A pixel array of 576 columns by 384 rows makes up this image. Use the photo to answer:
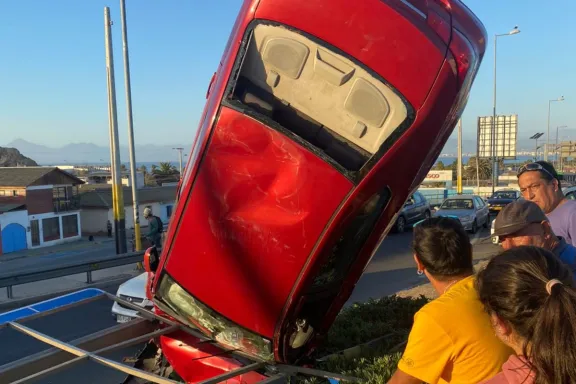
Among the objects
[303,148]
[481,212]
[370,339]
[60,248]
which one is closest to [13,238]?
[60,248]

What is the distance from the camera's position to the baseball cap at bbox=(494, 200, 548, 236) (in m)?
2.78

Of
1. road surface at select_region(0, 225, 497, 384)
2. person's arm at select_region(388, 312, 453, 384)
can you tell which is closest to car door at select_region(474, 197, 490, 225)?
road surface at select_region(0, 225, 497, 384)

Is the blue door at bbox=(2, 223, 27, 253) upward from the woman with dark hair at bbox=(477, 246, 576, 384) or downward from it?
downward

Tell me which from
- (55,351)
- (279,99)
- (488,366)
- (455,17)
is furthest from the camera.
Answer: (55,351)

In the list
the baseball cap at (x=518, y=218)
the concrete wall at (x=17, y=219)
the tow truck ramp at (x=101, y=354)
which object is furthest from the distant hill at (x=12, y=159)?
the baseball cap at (x=518, y=218)

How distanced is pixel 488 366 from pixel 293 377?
1.65 meters

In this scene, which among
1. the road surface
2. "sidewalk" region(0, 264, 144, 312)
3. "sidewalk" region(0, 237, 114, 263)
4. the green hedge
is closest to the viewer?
the green hedge

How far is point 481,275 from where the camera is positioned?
173 cm

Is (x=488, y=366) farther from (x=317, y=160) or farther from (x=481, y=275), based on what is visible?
(x=317, y=160)

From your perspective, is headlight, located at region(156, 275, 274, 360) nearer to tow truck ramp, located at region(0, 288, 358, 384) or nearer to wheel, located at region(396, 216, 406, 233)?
tow truck ramp, located at region(0, 288, 358, 384)

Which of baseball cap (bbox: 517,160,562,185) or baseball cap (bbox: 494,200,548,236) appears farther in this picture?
baseball cap (bbox: 517,160,562,185)

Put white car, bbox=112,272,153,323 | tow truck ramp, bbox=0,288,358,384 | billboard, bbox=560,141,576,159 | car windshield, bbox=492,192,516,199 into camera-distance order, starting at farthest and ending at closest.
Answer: billboard, bbox=560,141,576,159, car windshield, bbox=492,192,516,199, white car, bbox=112,272,153,323, tow truck ramp, bbox=0,288,358,384

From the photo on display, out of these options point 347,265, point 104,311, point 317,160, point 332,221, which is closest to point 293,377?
point 347,265

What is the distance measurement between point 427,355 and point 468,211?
17.2 meters
